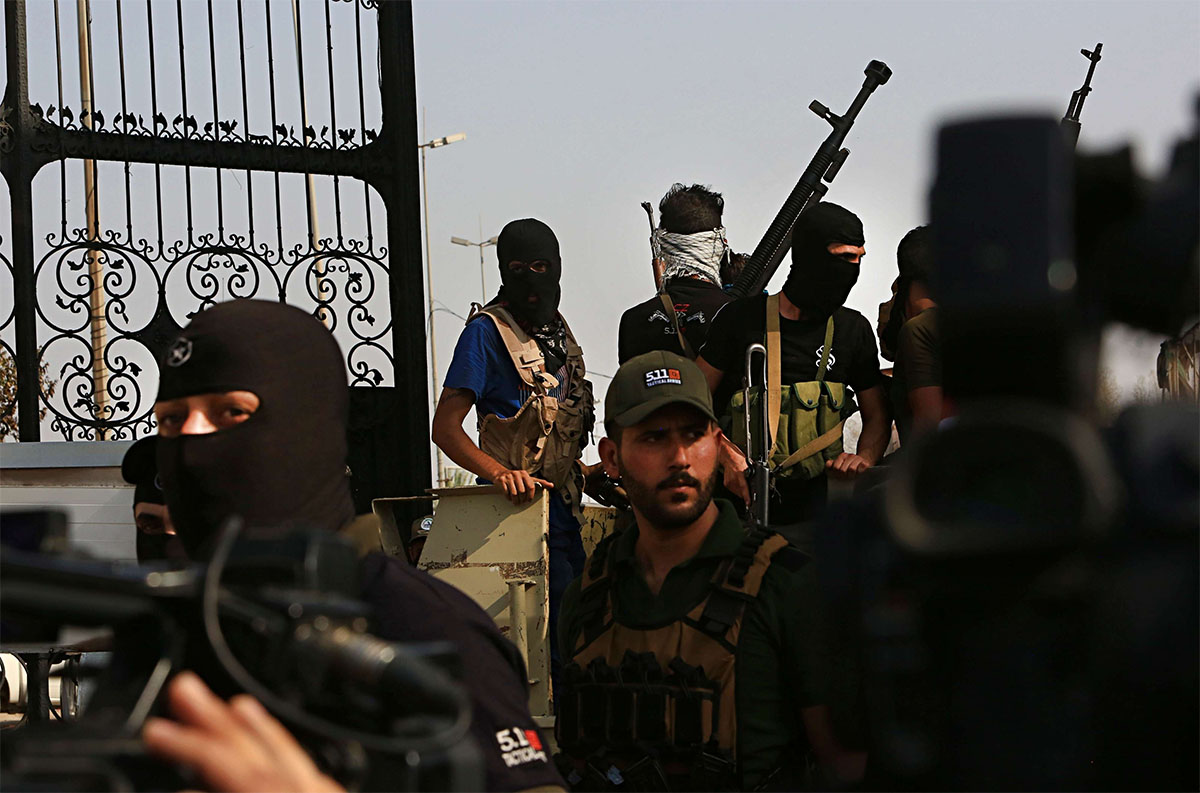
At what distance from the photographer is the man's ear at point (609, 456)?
13.5 feet

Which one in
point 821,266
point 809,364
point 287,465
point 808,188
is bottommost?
point 287,465

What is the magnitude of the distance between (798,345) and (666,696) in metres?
1.80

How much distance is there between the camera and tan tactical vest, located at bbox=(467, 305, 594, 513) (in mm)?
5359

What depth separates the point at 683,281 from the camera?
5.75 metres

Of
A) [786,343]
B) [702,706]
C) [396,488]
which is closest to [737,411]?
[786,343]

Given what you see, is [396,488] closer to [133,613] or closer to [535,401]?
[535,401]

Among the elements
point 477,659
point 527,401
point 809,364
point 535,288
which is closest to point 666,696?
point 477,659

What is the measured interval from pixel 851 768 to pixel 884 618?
0.35m

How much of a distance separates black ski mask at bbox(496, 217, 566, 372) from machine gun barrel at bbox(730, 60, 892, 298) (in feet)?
3.12

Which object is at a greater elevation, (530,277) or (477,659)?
(530,277)

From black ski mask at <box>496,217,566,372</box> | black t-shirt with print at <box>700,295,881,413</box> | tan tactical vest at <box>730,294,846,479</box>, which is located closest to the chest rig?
tan tactical vest at <box>730,294,846,479</box>

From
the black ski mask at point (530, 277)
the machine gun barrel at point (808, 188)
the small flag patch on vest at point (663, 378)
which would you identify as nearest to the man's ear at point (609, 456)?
the small flag patch on vest at point (663, 378)

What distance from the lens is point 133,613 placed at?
1.28 m

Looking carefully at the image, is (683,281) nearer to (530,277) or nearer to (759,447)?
(530,277)
